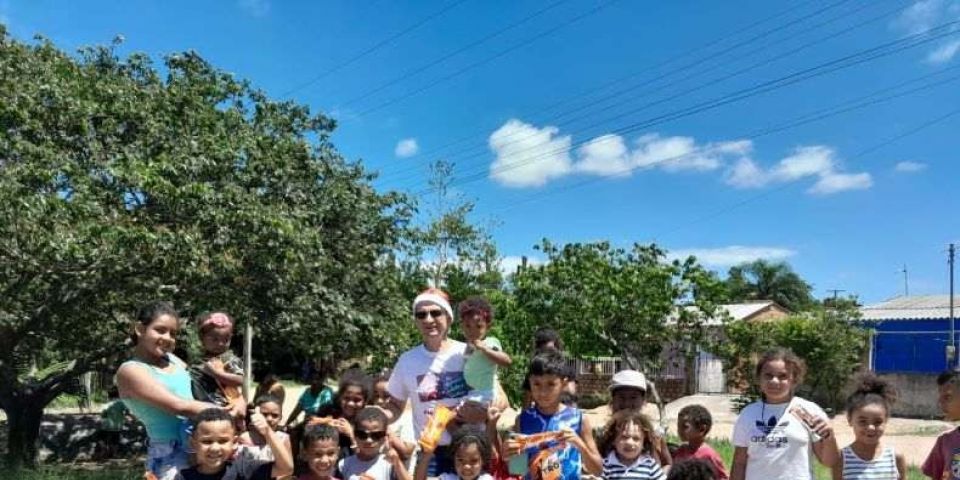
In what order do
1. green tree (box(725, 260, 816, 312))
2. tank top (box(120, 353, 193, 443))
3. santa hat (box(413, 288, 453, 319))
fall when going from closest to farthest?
tank top (box(120, 353, 193, 443))
santa hat (box(413, 288, 453, 319))
green tree (box(725, 260, 816, 312))

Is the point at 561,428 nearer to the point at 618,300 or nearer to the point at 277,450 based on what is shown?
the point at 277,450

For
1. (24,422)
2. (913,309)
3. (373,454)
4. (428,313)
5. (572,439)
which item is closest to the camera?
(572,439)

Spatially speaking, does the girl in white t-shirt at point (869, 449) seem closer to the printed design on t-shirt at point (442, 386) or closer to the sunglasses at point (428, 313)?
the printed design on t-shirt at point (442, 386)

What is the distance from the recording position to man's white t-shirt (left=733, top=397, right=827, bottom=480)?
4.09 metres

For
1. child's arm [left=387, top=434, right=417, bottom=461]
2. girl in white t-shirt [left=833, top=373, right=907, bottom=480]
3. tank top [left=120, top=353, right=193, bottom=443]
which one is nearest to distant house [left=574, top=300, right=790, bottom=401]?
girl in white t-shirt [left=833, top=373, right=907, bottom=480]

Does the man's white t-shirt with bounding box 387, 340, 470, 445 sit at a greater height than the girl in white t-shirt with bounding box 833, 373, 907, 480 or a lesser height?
greater

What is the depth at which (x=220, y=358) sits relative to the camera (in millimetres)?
4590

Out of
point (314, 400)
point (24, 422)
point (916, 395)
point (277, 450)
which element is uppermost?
point (314, 400)

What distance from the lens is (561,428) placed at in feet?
13.3

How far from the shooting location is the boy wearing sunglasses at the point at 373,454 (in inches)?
167

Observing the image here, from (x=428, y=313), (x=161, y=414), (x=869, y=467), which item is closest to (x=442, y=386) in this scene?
(x=428, y=313)

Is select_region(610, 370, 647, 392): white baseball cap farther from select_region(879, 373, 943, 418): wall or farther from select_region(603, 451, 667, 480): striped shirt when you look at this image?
select_region(879, 373, 943, 418): wall

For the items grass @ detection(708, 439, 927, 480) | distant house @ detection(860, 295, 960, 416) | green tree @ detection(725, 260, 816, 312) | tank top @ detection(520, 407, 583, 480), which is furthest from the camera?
green tree @ detection(725, 260, 816, 312)

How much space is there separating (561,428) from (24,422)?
10.3m
